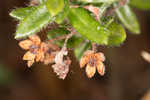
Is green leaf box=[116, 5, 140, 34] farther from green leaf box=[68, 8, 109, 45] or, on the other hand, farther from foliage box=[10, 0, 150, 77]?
green leaf box=[68, 8, 109, 45]

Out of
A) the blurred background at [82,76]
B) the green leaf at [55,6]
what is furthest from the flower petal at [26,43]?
the blurred background at [82,76]

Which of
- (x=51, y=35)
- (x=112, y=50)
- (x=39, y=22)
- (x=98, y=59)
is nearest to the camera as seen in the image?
(x=39, y=22)

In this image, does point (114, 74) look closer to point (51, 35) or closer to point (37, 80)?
point (37, 80)

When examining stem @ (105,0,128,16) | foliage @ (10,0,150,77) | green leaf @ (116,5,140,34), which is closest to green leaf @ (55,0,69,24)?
foliage @ (10,0,150,77)

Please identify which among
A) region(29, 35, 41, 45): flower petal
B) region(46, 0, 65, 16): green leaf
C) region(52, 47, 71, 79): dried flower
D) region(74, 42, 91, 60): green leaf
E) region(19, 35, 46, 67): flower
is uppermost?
region(46, 0, 65, 16): green leaf

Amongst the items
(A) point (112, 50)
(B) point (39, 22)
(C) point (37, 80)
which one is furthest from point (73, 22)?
(C) point (37, 80)

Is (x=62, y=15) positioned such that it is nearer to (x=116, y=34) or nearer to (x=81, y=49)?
(x=116, y=34)

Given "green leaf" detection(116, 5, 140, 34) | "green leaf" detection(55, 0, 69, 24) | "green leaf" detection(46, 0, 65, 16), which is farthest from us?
"green leaf" detection(116, 5, 140, 34)
